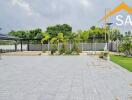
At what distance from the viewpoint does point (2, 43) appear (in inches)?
2174

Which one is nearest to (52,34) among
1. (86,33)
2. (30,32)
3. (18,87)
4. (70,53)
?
(30,32)

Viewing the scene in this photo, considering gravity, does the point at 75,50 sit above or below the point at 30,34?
below

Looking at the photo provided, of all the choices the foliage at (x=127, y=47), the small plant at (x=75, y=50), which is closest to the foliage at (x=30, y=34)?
the small plant at (x=75, y=50)

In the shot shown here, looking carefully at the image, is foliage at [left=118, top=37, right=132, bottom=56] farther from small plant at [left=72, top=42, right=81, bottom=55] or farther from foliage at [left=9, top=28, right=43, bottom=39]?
foliage at [left=9, top=28, right=43, bottom=39]

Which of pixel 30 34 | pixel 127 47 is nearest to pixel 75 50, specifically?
pixel 127 47

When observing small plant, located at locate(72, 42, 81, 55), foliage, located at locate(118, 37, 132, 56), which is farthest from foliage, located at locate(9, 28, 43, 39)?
foliage, located at locate(118, 37, 132, 56)

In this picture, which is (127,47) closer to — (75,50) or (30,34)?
(75,50)

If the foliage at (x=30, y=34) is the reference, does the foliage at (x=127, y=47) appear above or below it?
below

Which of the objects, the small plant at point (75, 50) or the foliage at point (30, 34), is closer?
the small plant at point (75, 50)

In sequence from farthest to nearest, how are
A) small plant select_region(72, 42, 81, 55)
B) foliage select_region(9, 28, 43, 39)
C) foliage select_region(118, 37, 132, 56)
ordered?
foliage select_region(9, 28, 43, 39)
small plant select_region(72, 42, 81, 55)
foliage select_region(118, 37, 132, 56)

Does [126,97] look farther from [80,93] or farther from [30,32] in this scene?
[30,32]

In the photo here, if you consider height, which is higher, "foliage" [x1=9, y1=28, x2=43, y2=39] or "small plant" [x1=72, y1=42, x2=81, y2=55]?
"foliage" [x1=9, y1=28, x2=43, y2=39]

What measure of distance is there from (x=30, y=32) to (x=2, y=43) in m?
13.9

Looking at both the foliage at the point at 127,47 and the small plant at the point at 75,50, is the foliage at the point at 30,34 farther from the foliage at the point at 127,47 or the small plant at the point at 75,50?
the foliage at the point at 127,47
